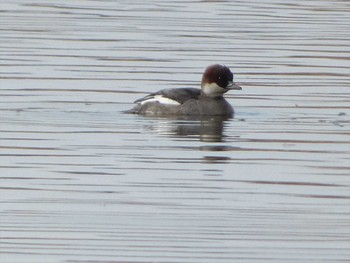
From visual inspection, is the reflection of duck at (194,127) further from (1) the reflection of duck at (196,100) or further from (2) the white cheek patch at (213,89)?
(2) the white cheek patch at (213,89)

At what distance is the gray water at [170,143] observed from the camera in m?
11.1

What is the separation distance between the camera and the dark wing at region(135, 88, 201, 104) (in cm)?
1781

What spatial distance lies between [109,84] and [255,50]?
403cm

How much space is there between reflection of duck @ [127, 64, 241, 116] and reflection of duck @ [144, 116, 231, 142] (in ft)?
0.45

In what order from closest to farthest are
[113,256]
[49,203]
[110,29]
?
[113,256]
[49,203]
[110,29]

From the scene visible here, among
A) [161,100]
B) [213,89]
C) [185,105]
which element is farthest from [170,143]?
[213,89]

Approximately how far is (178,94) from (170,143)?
2.42 m

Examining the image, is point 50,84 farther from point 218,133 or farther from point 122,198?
point 122,198

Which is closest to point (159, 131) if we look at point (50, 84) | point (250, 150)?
point (250, 150)

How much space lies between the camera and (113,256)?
10.5m

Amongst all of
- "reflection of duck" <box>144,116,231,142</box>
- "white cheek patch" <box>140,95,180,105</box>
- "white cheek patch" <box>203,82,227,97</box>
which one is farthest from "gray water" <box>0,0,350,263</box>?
"white cheek patch" <box>203,82,227,97</box>

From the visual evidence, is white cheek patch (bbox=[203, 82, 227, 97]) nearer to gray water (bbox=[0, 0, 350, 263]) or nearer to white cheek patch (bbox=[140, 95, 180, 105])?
gray water (bbox=[0, 0, 350, 263])

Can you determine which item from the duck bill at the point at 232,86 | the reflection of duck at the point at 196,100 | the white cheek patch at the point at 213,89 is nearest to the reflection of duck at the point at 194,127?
the reflection of duck at the point at 196,100

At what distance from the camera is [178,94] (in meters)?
17.9
